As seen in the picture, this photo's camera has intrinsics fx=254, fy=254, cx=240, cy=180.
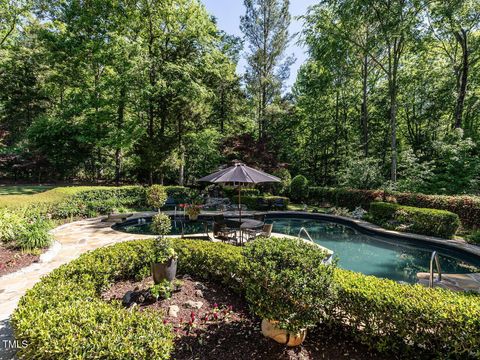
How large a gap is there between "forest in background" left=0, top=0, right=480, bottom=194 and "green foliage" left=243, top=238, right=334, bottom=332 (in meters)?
13.0

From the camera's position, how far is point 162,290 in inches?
161

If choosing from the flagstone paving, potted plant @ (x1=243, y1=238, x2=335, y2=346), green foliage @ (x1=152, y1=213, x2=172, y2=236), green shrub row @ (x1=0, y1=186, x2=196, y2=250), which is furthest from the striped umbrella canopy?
green shrub row @ (x1=0, y1=186, x2=196, y2=250)

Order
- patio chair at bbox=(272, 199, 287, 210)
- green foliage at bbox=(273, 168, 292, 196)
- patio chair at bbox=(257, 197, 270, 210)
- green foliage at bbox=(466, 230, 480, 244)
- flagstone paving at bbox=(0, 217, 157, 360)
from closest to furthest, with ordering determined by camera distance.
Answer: flagstone paving at bbox=(0, 217, 157, 360), green foliage at bbox=(466, 230, 480, 244), patio chair at bbox=(257, 197, 270, 210), patio chair at bbox=(272, 199, 287, 210), green foliage at bbox=(273, 168, 292, 196)

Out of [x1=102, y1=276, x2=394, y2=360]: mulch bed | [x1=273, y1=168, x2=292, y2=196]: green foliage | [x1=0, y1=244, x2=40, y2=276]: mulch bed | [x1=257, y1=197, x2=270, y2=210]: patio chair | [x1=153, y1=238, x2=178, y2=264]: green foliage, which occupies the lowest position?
[x1=102, y1=276, x2=394, y2=360]: mulch bed

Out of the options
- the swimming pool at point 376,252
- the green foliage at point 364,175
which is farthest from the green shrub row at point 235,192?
the green foliage at point 364,175

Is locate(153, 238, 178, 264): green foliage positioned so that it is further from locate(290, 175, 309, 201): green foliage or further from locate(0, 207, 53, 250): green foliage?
locate(290, 175, 309, 201): green foliage

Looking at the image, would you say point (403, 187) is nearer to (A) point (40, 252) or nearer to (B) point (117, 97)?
(A) point (40, 252)

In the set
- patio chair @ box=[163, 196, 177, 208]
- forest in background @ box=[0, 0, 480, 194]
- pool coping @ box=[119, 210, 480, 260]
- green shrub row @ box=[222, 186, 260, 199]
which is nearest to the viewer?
pool coping @ box=[119, 210, 480, 260]

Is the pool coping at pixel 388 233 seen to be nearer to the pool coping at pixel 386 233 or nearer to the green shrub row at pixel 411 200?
the pool coping at pixel 386 233

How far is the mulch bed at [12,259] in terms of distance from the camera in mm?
5427

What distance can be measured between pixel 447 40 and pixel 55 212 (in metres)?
26.8

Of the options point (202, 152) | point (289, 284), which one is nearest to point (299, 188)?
point (202, 152)

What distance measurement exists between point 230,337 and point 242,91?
2150cm

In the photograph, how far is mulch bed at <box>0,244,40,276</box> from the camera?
5427 millimetres
